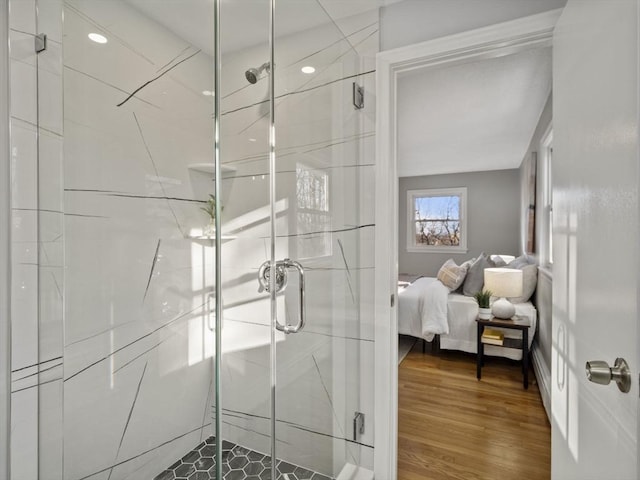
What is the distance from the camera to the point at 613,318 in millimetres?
877

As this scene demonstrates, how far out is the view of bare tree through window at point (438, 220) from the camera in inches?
264

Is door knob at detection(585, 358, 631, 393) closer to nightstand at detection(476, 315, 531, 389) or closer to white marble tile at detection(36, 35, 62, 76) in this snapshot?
white marble tile at detection(36, 35, 62, 76)

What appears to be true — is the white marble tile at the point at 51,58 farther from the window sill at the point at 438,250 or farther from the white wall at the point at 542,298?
the window sill at the point at 438,250

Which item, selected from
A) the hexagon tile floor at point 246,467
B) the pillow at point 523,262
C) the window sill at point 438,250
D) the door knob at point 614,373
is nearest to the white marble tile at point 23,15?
the hexagon tile floor at point 246,467

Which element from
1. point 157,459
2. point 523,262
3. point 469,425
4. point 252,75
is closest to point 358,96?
point 252,75

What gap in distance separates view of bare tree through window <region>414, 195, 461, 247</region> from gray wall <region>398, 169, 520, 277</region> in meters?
0.21

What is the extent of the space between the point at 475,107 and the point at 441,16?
193cm

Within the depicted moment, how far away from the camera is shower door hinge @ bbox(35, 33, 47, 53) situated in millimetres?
1199

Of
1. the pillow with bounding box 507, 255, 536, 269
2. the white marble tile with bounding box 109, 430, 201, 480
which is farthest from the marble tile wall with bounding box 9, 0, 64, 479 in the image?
the pillow with bounding box 507, 255, 536, 269

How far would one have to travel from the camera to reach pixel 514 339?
10.6 feet

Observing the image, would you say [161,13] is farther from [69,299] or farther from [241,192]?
[69,299]

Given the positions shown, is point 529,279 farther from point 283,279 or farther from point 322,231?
point 283,279

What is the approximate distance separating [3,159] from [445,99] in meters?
3.12

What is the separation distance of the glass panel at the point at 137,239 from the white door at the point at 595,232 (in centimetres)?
143
